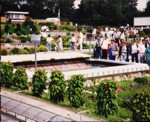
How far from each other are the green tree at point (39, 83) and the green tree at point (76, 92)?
123 centimetres

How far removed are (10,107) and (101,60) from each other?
26.2ft

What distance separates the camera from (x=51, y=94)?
980 centimetres

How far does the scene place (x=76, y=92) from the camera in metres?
9.32

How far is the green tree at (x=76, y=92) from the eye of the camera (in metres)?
9.27

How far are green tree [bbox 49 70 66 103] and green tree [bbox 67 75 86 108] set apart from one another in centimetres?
41

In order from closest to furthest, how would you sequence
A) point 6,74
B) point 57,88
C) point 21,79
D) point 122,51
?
point 57,88
point 21,79
point 6,74
point 122,51

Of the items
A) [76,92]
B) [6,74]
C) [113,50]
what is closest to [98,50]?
[113,50]

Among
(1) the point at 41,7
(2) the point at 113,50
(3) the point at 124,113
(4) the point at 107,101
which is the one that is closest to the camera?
(4) the point at 107,101

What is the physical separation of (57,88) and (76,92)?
25.0 inches

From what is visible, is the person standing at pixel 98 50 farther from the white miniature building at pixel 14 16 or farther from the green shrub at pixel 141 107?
the white miniature building at pixel 14 16

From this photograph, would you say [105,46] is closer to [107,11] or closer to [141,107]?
[141,107]

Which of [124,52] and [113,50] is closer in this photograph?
[113,50]

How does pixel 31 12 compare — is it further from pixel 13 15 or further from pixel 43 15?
pixel 13 15

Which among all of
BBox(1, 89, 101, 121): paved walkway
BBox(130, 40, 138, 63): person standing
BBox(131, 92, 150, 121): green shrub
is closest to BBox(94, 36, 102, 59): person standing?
BBox(130, 40, 138, 63): person standing
